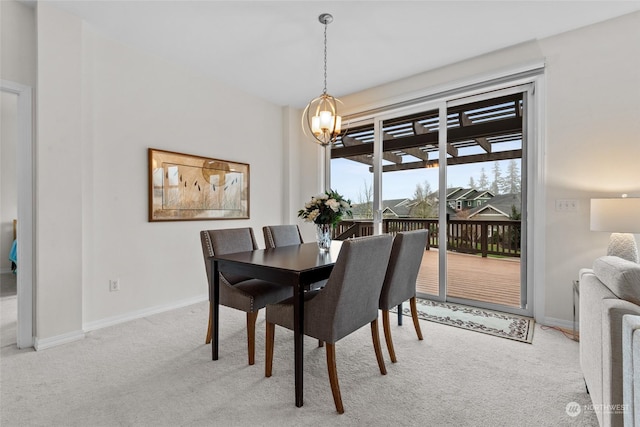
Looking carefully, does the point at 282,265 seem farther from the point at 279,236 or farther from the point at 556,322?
the point at 556,322

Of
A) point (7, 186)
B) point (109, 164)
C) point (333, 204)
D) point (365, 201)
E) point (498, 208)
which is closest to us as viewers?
point (333, 204)

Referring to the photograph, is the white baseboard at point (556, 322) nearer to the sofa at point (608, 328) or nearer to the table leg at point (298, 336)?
the sofa at point (608, 328)

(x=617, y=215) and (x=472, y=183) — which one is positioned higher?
(x=472, y=183)

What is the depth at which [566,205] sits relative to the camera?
2.71m

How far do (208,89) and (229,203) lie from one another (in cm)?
140

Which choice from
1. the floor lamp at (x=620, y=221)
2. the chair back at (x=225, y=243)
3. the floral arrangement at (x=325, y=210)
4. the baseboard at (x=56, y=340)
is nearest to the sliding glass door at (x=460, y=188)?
the floor lamp at (x=620, y=221)

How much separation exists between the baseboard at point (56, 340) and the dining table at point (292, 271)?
127 centimetres

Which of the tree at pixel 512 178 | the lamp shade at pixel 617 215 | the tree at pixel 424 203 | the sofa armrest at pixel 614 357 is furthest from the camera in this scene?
the tree at pixel 424 203

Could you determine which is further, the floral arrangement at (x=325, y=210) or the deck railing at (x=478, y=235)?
the deck railing at (x=478, y=235)

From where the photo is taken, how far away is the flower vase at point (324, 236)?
255 cm

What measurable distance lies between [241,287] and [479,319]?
2.28 metres

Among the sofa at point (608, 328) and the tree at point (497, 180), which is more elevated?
the tree at point (497, 180)

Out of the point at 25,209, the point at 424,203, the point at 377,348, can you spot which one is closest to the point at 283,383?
the point at 377,348

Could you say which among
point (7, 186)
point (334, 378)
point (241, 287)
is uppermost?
point (7, 186)
